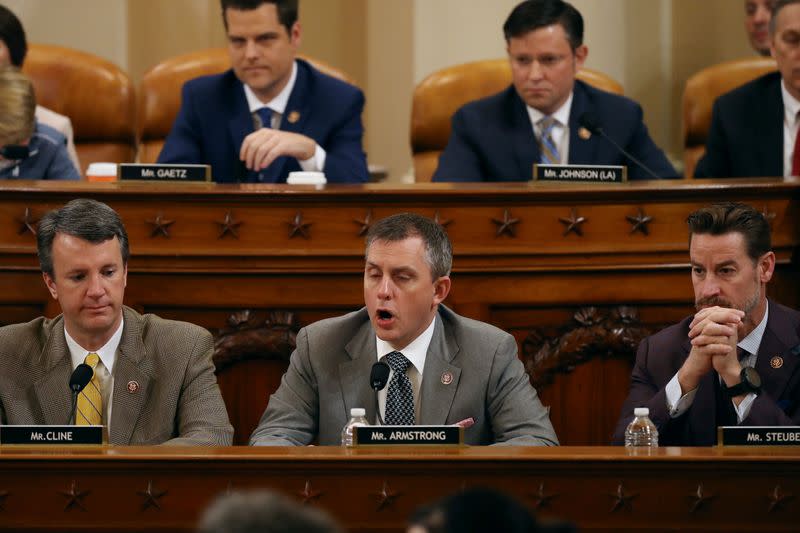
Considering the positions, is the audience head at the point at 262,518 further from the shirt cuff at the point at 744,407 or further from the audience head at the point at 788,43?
the audience head at the point at 788,43

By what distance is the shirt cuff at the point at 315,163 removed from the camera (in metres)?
4.60

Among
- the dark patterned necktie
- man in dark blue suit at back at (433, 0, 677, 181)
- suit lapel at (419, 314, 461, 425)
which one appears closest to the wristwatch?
suit lapel at (419, 314, 461, 425)

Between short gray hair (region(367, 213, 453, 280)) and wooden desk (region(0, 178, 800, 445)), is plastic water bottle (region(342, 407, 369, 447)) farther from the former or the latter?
wooden desk (region(0, 178, 800, 445))

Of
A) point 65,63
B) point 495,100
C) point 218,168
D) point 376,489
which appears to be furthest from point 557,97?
point 376,489

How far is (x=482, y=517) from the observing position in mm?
1126

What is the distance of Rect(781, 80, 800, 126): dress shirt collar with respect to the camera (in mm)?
4691

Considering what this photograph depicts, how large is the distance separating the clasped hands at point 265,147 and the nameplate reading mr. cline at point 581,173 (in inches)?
33.2

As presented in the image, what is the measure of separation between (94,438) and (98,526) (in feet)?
0.79

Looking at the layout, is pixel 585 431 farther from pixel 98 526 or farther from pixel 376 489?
pixel 98 526

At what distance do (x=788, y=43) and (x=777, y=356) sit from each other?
5.20 feet

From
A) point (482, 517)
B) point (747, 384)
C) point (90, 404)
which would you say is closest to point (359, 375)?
point (90, 404)

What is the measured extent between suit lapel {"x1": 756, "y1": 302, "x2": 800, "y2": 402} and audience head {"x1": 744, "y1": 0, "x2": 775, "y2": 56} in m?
2.65

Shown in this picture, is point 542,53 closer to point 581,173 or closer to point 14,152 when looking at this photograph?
point 581,173

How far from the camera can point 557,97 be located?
471 cm
